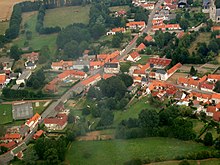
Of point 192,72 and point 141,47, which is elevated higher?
point 141,47

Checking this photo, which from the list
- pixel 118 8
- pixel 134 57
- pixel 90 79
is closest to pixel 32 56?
pixel 90 79

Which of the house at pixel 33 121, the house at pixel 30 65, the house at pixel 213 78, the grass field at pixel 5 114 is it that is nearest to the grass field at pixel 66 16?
the house at pixel 30 65

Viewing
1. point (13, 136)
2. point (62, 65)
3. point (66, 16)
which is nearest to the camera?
point (13, 136)

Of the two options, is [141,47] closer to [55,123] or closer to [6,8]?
[55,123]

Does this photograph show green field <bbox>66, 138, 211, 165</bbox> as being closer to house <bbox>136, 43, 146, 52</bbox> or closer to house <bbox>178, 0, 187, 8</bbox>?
house <bbox>136, 43, 146, 52</bbox>

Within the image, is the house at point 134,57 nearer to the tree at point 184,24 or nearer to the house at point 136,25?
the tree at point 184,24

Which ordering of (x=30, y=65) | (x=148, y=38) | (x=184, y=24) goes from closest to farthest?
1. (x=30, y=65)
2. (x=148, y=38)
3. (x=184, y=24)

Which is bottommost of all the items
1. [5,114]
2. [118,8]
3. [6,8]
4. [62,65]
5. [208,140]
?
[5,114]

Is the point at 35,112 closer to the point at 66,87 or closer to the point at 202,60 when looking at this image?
the point at 66,87
